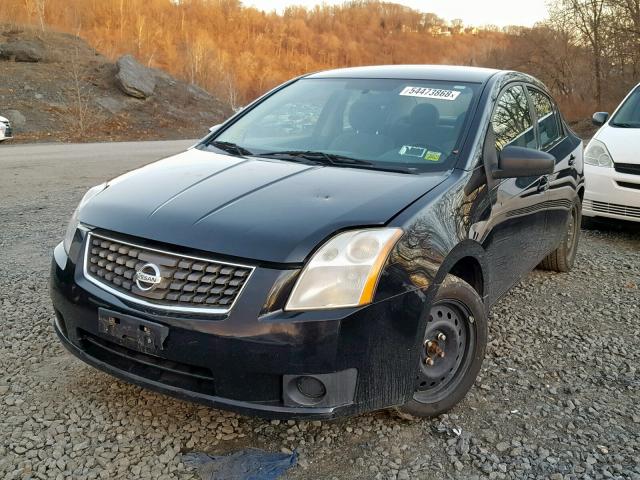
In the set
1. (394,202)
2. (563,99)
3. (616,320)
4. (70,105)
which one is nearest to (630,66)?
(563,99)

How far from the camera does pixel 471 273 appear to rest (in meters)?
3.22

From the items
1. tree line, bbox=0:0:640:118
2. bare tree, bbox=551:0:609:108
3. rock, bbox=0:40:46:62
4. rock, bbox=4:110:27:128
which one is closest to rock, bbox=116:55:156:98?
rock, bbox=0:40:46:62

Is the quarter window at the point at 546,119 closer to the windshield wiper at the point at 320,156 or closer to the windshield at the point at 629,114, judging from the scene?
the windshield wiper at the point at 320,156

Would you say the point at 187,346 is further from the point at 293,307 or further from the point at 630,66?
the point at 630,66

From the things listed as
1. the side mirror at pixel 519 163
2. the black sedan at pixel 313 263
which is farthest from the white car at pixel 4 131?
the side mirror at pixel 519 163

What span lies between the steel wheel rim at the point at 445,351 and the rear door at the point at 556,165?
5.27 ft

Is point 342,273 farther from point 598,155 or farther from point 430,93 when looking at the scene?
point 598,155

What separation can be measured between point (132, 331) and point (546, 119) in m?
3.58

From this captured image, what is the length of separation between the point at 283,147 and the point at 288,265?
4.60 feet

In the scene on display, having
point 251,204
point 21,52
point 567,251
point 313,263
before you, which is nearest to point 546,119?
point 567,251

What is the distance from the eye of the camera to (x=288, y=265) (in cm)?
233

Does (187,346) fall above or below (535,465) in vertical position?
above

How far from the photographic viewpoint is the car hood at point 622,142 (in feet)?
20.6

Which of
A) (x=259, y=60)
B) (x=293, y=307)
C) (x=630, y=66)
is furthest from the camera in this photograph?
(x=259, y=60)
